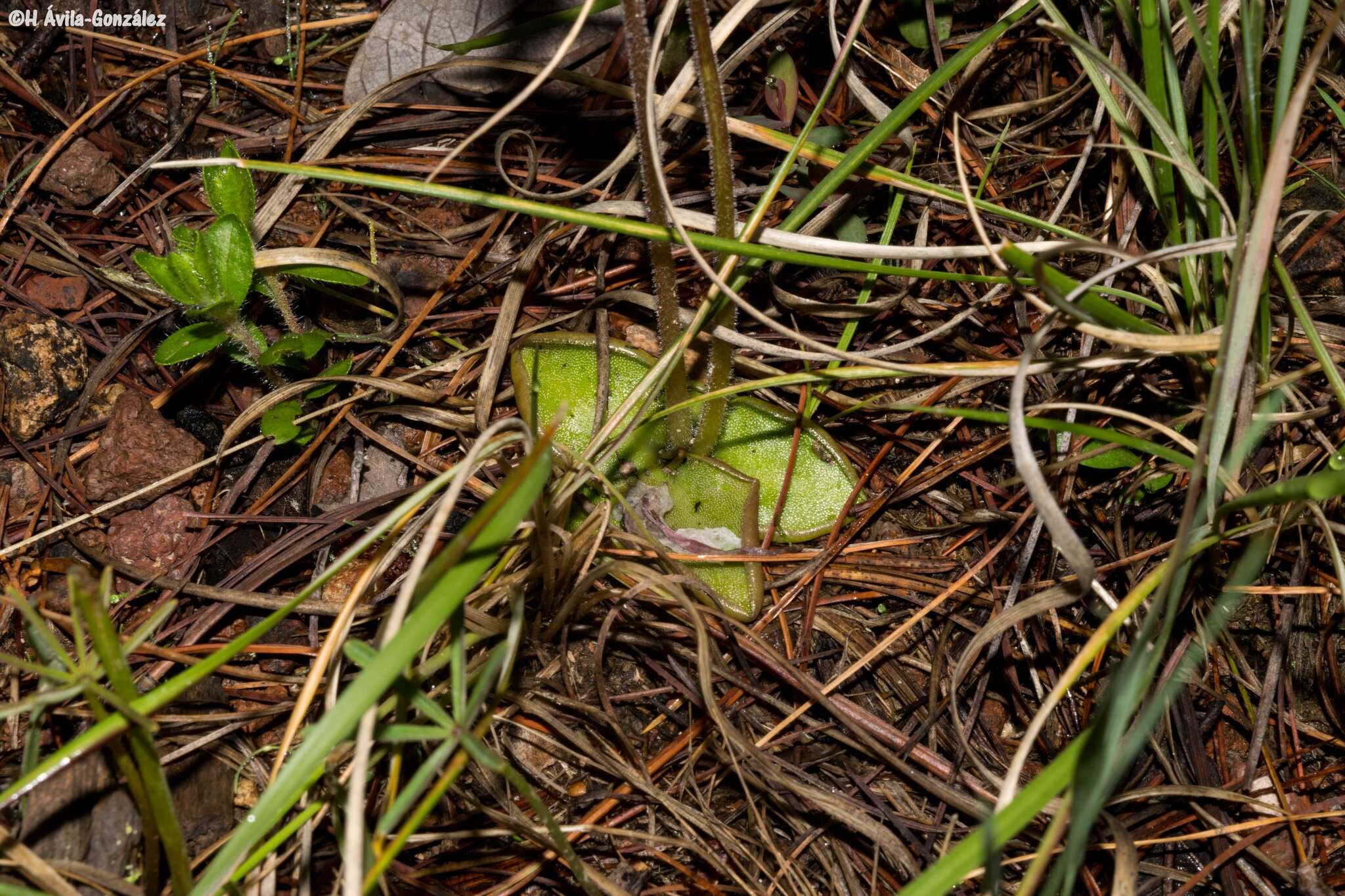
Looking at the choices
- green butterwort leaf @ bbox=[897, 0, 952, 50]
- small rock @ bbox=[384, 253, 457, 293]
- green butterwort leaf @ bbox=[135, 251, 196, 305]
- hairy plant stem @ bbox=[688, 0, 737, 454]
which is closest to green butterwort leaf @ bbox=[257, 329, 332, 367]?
green butterwort leaf @ bbox=[135, 251, 196, 305]

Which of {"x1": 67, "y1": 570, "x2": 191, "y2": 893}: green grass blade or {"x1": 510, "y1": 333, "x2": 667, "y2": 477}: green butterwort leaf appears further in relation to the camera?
{"x1": 510, "y1": 333, "x2": 667, "y2": 477}: green butterwort leaf

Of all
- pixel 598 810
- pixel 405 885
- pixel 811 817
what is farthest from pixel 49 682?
pixel 811 817

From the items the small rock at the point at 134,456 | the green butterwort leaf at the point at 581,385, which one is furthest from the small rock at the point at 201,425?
the green butterwort leaf at the point at 581,385

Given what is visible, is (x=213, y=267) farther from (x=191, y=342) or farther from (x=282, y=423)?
(x=282, y=423)

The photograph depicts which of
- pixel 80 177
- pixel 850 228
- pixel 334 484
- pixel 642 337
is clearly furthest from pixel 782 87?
pixel 80 177

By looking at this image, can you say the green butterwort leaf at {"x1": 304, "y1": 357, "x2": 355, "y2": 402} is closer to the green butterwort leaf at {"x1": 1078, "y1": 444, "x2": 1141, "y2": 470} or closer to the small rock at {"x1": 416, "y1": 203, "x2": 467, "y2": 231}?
the small rock at {"x1": 416, "y1": 203, "x2": 467, "y2": 231}

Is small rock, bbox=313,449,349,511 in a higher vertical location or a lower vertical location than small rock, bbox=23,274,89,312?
lower
